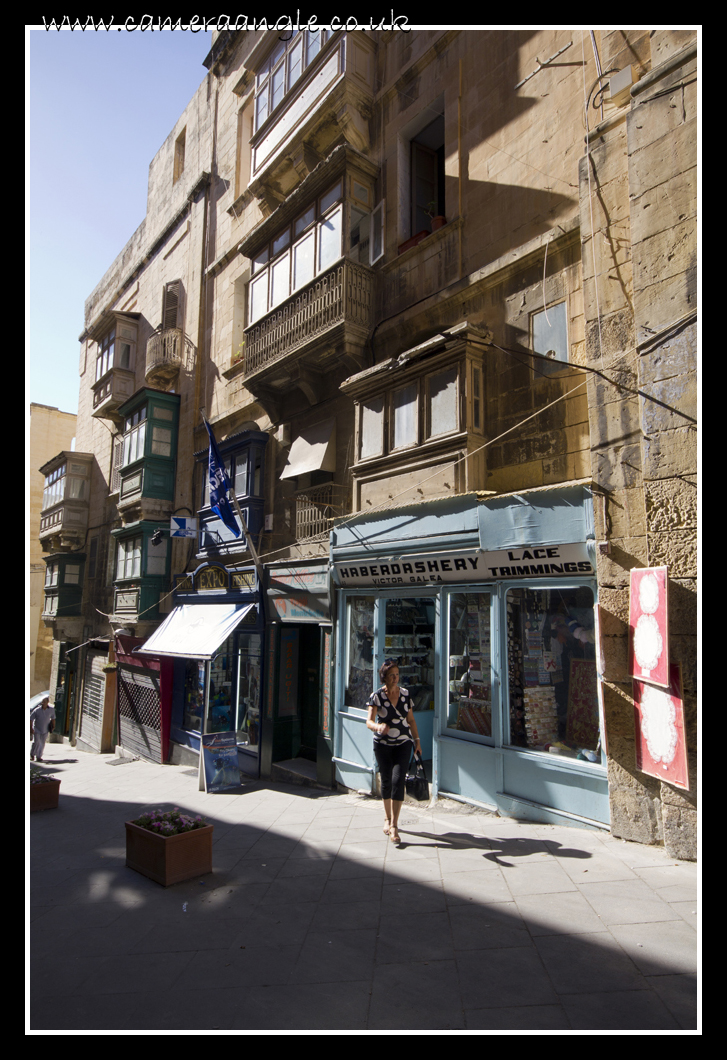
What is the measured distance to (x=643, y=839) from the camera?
19.5 ft

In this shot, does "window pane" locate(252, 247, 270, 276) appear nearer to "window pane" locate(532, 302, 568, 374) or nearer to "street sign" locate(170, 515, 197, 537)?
"street sign" locate(170, 515, 197, 537)

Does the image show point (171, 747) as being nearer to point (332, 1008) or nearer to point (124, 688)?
point (124, 688)

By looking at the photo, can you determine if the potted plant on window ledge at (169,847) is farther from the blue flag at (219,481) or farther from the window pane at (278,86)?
the window pane at (278,86)

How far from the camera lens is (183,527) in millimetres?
16109

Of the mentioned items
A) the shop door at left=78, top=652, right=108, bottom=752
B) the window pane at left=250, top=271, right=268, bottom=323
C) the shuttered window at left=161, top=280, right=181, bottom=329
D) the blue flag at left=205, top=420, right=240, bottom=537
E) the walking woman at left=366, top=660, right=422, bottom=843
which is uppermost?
the shuttered window at left=161, top=280, right=181, bottom=329

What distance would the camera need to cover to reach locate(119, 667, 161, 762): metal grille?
1684 cm

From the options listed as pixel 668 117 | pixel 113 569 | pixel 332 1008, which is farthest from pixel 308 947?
pixel 113 569

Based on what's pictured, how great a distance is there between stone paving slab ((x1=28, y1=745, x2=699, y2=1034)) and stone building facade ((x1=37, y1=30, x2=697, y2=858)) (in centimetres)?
102

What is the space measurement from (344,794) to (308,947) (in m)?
5.41

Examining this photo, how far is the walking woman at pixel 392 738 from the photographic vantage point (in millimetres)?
6820

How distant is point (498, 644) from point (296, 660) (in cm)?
622

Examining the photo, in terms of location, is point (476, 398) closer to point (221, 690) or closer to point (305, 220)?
point (305, 220)

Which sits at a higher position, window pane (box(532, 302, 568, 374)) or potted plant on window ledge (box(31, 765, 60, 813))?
window pane (box(532, 302, 568, 374))

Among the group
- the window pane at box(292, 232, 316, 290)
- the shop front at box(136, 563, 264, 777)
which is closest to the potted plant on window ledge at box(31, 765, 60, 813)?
the shop front at box(136, 563, 264, 777)
